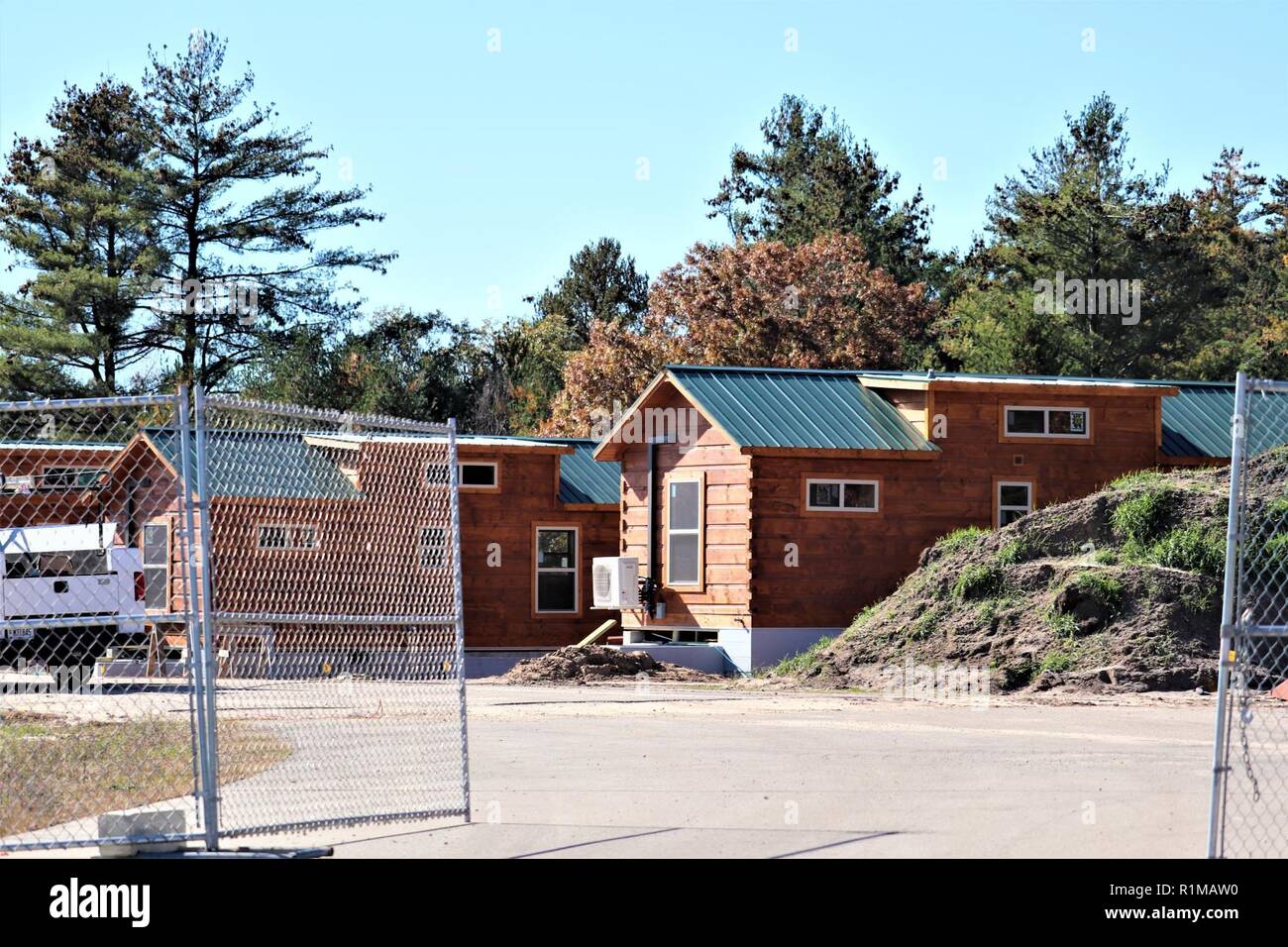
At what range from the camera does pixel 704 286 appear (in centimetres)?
4991

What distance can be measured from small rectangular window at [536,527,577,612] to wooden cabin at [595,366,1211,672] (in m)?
2.35

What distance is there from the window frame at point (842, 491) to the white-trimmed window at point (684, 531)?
1.88 metres

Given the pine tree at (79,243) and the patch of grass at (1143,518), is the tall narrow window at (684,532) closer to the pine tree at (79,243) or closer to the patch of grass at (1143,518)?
the patch of grass at (1143,518)

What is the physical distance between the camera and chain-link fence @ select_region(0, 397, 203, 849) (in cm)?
1008

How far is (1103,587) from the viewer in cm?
2439

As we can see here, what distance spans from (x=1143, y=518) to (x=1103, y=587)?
84.4 inches

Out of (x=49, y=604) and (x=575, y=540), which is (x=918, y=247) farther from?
(x=49, y=604)

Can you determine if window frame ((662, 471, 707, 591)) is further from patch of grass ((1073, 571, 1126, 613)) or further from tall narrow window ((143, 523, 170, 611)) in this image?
tall narrow window ((143, 523, 170, 611))

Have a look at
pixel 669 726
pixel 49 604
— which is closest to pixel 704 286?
pixel 49 604

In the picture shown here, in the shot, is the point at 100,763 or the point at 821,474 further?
the point at 821,474

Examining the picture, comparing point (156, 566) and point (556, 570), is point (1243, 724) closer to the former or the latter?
point (556, 570)

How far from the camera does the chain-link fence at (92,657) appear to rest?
10078 mm

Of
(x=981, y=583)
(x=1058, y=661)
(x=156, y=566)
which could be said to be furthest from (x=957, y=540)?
(x=156, y=566)

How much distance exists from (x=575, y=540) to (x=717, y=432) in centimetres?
558
